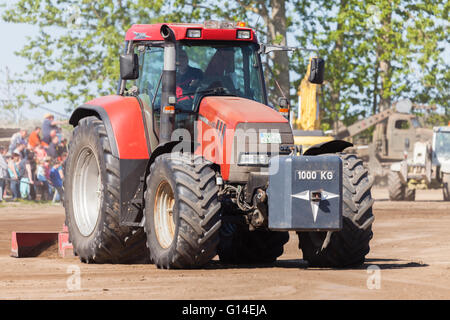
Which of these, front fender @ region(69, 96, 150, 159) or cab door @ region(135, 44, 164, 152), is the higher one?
cab door @ region(135, 44, 164, 152)

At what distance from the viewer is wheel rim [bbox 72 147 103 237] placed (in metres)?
12.7

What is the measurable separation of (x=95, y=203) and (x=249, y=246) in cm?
200

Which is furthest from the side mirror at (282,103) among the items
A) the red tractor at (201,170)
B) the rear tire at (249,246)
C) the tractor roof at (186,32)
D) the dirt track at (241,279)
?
the dirt track at (241,279)

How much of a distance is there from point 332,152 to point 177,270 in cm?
217

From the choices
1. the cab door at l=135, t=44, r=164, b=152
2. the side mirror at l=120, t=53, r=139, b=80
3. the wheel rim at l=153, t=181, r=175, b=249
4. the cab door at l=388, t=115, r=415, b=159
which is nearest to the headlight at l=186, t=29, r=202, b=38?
the cab door at l=135, t=44, r=164, b=152

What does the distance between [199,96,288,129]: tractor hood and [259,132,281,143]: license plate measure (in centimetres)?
15

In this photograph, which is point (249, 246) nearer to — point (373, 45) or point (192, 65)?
point (192, 65)

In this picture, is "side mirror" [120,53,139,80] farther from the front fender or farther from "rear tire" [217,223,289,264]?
"rear tire" [217,223,289,264]

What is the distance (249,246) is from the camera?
1243cm

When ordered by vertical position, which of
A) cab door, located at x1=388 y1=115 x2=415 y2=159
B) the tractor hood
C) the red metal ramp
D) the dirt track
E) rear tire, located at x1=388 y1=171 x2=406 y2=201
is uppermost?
the tractor hood

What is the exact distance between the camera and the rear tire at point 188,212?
10.2m

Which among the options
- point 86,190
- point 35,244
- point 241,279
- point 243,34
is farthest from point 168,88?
point 35,244
